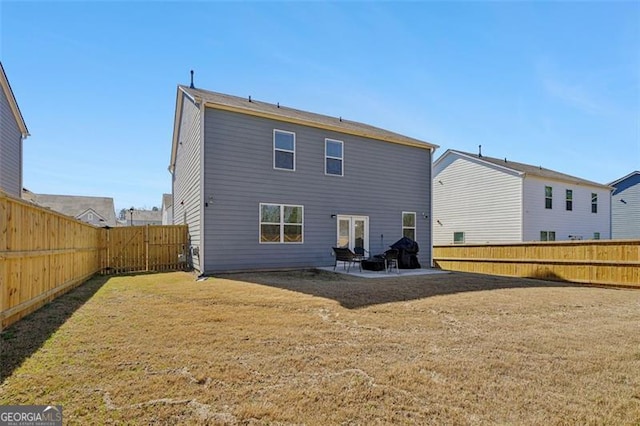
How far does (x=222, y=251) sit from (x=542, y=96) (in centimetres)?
1269

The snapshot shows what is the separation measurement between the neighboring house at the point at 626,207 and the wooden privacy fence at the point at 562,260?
17561 millimetres

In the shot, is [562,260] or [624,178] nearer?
[562,260]

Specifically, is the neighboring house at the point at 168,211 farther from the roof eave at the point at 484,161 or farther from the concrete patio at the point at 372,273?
the roof eave at the point at 484,161

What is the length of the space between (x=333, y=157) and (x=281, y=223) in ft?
10.7

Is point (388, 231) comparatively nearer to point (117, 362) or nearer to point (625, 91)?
point (625, 91)

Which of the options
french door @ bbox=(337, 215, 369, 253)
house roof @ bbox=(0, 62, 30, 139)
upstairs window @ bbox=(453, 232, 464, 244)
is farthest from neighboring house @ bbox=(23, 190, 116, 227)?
upstairs window @ bbox=(453, 232, 464, 244)

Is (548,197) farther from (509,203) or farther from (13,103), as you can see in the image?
(13,103)

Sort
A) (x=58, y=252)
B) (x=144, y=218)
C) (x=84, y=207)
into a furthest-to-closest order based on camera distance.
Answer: (x=144, y=218) → (x=84, y=207) → (x=58, y=252)

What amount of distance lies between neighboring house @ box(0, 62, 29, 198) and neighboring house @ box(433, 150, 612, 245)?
20528 mm

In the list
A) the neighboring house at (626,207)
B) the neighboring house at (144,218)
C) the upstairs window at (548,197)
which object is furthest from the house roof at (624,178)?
the neighboring house at (144,218)

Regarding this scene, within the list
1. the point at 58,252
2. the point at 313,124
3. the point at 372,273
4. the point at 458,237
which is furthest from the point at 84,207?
the point at 372,273

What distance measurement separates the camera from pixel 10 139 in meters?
12.3

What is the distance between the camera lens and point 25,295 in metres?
5.07

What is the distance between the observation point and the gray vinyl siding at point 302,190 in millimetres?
10836
